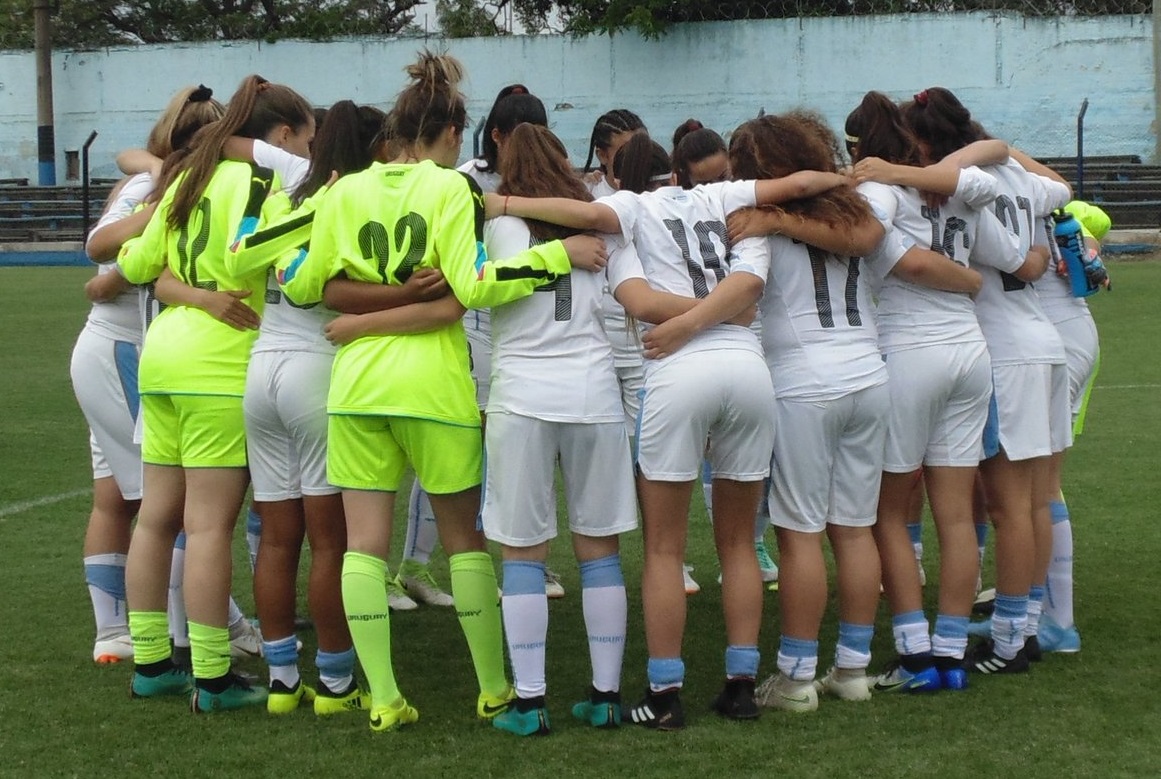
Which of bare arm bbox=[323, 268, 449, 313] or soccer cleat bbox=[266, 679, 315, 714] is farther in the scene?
soccer cleat bbox=[266, 679, 315, 714]

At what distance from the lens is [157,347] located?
466 centimetres

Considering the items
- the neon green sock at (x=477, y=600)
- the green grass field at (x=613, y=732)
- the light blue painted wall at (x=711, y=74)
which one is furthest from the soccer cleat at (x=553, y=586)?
the light blue painted wall at (x=711, y=74)

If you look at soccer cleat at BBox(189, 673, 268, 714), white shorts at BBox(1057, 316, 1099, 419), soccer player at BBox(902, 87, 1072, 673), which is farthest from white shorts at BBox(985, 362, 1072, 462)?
soccer cleat at BBox(189, 673, 268, 714)

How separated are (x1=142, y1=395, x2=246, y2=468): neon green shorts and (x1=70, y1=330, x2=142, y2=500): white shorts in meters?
0.57

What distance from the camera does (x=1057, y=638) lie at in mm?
5332

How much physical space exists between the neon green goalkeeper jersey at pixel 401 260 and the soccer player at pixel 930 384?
1.24 m

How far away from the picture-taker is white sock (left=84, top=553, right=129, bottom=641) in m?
5.42

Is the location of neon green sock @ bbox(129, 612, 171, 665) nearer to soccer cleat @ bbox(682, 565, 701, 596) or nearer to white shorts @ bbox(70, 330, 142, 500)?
white shorts @ bbox(70, 330, 142, 500)

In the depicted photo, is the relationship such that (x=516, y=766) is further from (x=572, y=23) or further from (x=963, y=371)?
(x=572, y=23)

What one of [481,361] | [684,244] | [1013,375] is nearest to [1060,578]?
[1013,375]

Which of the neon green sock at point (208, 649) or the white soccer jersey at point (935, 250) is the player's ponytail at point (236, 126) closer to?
the neon green sock at point (208, 649)

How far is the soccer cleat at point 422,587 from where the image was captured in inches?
248

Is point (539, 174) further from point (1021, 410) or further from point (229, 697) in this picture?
point (229, 697)

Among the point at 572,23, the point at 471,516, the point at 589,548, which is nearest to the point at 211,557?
the point at 471,516
